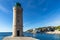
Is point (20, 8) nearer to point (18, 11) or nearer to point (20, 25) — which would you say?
point (18, 11)

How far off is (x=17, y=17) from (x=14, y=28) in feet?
8.13

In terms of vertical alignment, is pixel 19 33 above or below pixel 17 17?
below

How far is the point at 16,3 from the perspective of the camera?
27.4 m

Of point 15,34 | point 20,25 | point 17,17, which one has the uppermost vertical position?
point 17,17

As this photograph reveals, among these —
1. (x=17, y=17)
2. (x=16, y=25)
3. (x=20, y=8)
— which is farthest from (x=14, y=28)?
(x=20, y=8)

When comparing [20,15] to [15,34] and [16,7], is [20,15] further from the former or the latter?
[15,34]

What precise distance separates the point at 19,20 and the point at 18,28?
1742 mm

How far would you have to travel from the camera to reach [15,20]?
86.5 feet

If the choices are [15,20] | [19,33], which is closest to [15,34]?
[19,33]

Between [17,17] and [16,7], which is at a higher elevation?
[16,7]

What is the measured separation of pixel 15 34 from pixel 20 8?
5.70m

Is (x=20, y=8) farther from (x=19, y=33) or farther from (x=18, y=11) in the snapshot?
(x=19, y=33)

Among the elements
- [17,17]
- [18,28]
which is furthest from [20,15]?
[18,28]

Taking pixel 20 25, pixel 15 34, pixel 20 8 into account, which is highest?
pixel 20 8
